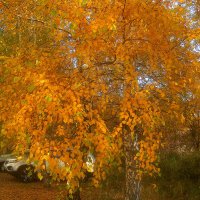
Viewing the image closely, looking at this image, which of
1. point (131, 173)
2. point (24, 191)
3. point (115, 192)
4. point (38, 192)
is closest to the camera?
point (131, 173)

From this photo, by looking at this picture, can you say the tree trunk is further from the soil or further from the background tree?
the soil

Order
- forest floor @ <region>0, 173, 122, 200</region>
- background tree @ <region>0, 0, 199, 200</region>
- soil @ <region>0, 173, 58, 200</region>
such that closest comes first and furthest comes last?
1. background tree @ <region>0, 0, 199, 200</region>
2. forest floor @ <region>0, 173, 122, 200</region>
3. soil @ <region>0, 173, 58, 200</region>

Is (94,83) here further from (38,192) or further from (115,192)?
(38,192)

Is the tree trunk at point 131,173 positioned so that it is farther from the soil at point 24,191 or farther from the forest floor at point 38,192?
the soil at point 24,191

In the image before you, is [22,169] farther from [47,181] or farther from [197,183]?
[197,183]

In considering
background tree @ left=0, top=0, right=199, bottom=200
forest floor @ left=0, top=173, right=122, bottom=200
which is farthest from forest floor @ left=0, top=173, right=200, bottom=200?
background tree @ left=0, top=0, right=199, bottom=200

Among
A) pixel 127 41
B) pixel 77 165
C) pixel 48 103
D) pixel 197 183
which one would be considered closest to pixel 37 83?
pixel 48 103

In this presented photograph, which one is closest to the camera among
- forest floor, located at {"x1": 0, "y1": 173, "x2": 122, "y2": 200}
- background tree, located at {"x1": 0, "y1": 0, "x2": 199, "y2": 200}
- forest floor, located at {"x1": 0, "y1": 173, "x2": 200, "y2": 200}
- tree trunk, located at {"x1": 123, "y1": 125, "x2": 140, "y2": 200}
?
background tree, located at {"x1": 0, "y1": 0, "x2": 199, "y2": 200}

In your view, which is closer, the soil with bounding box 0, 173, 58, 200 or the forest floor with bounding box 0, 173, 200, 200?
the forest floor with bounding box 0, 173, 200, 200

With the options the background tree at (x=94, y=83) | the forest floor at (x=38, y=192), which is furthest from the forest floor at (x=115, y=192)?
the background tree at (x=94, y=83)

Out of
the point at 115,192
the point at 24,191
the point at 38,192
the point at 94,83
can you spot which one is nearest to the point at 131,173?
the point at 94,83

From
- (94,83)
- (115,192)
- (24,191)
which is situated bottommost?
(24,191)

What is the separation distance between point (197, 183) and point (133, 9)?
9.63 metres

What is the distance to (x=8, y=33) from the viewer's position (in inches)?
625
